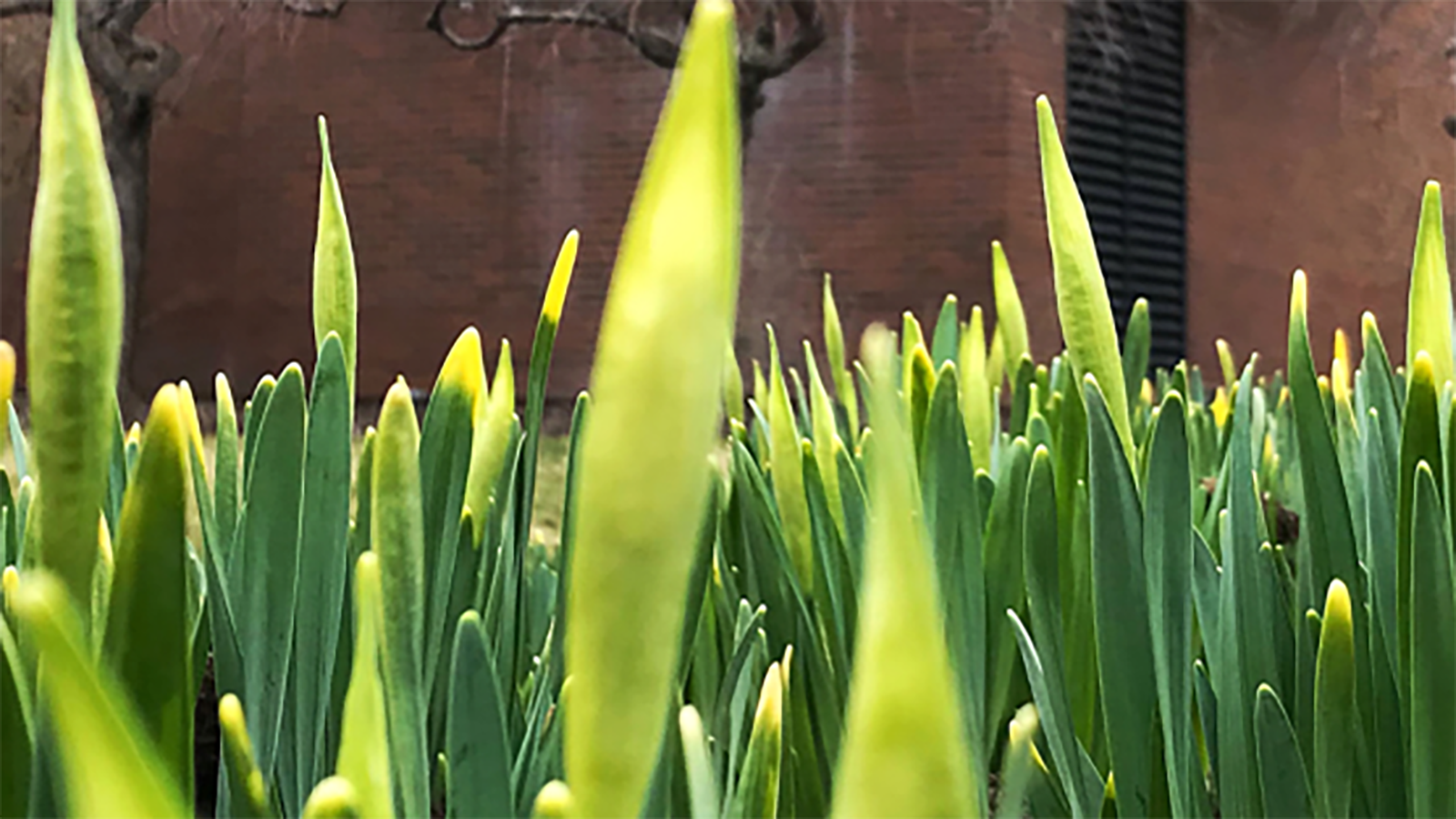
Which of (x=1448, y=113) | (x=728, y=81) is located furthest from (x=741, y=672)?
(x=1448, y=113)

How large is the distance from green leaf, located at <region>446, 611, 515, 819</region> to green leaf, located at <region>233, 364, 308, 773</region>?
7 cm

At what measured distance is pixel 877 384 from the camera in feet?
0.22

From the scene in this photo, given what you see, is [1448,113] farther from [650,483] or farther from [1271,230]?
[650,483]

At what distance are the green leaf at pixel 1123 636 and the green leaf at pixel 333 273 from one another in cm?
14

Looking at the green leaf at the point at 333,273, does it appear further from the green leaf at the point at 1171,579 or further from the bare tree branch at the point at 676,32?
the bare tree branch at the point at 676,32

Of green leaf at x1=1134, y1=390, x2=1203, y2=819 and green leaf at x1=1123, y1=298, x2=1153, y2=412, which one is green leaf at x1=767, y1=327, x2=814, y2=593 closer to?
green leaf at x1=1134, y1=390, x2=1203, y2=819

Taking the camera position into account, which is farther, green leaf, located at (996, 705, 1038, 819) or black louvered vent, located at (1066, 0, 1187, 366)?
black louvered vent, located at (1066, 0, 1187, 366)

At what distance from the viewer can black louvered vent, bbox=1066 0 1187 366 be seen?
425 centimetres

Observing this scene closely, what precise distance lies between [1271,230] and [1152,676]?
4.42 m

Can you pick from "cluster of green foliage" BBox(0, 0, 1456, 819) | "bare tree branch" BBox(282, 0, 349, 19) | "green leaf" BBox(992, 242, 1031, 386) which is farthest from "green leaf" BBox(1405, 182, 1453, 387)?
"bare tree branch" BBox(282, 0, 349, 19)

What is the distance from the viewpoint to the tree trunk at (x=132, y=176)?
13.1 feet

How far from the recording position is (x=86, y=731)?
77 millimetres

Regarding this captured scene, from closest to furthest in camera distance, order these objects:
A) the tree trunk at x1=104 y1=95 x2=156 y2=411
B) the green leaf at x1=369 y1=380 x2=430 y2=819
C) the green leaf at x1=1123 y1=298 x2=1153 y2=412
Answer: the green leaf at x1=369 y1=380 x2=430 y2=819, the green leaf at x1=1123 y1=298 x2=1153 y2=412, the tree trunk at x1=104 y1=95 x2=156 y2=411

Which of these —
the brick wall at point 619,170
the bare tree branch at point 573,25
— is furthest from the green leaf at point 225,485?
the bare tree branch at point 573,25
